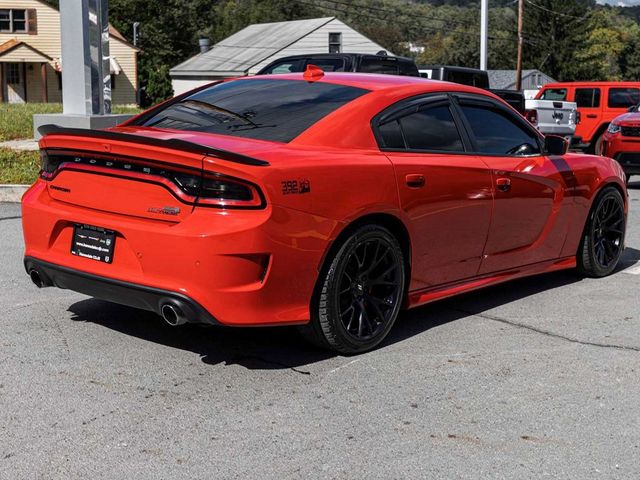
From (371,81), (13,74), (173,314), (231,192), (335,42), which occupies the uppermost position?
(335,42)

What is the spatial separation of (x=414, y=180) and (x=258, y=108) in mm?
990

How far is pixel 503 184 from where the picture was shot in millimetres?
5980

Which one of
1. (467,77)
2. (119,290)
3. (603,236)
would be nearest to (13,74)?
(467,77)

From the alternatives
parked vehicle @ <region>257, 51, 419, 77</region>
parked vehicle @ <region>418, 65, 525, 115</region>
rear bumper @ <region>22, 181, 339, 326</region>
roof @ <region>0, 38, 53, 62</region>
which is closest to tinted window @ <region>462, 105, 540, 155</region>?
rear bumper @ <region>22, 181, 339, 326</region>

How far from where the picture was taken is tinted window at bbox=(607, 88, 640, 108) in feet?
74.3

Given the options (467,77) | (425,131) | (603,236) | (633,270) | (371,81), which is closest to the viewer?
(425,131)

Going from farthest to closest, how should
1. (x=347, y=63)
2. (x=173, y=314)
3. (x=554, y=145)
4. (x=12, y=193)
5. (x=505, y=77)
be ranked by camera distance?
(x=505, y=77)
(x=347, y=63)
(x=12, y=193)
(x=554, y=145)
(x=173, y=314)

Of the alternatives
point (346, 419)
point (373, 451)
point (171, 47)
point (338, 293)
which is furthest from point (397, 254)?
point (171, 47)

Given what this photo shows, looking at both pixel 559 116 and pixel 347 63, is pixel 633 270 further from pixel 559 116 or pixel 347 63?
pixel 559 116

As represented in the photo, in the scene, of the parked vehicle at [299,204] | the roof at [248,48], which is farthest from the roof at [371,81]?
the roof at [248,48]

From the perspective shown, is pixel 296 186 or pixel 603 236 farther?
pixel 603 236

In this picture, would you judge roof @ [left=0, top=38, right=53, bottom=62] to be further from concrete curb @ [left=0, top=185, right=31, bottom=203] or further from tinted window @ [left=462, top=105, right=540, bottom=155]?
tinted window @ [left=462, top=105, right=540, bottom=155]

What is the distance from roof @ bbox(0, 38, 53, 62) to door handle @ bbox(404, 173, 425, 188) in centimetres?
5497

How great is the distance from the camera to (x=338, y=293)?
16.1 ft
